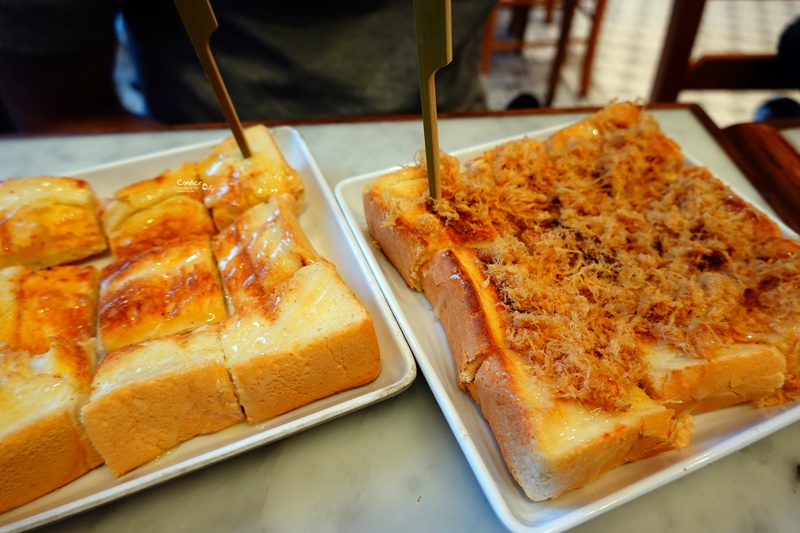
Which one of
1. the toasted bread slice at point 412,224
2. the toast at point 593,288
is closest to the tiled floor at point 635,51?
the toast at point 593,288

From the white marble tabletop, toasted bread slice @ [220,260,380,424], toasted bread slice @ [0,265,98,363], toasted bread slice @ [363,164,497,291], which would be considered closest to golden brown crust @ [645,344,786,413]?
the white marble tabletop

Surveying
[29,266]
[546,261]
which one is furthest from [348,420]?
[29,266]

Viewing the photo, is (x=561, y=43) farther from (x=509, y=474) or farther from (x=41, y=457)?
(x=41, y=457)

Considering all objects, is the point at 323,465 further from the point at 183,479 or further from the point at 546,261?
the point at 546,261

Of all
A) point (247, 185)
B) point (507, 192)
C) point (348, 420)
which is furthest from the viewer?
point (247, 185)

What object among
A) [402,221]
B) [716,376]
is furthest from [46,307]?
[716,376]

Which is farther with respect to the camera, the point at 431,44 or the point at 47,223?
the point at 47,223

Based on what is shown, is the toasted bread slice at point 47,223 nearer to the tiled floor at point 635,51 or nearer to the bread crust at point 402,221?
the bread crust at point 402,221
